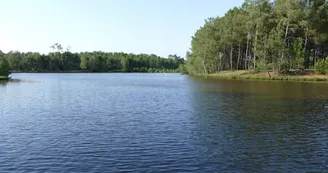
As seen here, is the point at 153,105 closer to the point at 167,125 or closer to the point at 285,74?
the point at 167,125

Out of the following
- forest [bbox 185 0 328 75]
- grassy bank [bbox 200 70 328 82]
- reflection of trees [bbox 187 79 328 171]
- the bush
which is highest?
forest [bbox 185 0 328 75]

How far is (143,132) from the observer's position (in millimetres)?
21719

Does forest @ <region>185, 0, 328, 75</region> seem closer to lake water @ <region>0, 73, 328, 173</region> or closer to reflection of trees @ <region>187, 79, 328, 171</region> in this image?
reflection of trees @ <region>187, 79, 328, 171</region>

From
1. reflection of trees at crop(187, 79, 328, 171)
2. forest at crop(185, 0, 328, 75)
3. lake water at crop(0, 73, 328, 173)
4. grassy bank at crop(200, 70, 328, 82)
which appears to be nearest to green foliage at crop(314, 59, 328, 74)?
forest at crop(185, 0, 328, 75)

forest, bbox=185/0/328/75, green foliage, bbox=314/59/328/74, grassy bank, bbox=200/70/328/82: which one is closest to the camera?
grassy bank, bbox=200/70/328/82

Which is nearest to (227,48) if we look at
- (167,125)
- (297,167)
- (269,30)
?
(269,30)

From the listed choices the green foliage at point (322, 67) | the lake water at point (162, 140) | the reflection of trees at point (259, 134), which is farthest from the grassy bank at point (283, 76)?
the lake water at point (162, 140)

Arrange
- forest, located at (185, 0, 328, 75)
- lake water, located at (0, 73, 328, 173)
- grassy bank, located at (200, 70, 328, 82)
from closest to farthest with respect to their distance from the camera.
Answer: lake water, located at (0, 73, 328, 173) < grassy bank, located at (200, 70, 328, 82) < forest, located at (185, 0, 328, 75)

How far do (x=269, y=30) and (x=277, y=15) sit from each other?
4352 mm

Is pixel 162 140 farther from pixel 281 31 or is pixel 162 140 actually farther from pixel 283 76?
pixel 283 76

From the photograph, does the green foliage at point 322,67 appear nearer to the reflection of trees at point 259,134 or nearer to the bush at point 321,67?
the bush at point 321,67

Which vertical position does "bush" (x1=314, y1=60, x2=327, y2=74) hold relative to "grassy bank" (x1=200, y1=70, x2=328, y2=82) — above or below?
above

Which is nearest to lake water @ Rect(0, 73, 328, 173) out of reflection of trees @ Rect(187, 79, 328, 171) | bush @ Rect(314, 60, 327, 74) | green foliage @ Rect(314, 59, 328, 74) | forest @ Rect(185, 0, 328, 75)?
reflection of trees @ Rect(187, 79, 328, 171)

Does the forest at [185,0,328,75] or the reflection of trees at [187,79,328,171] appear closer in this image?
the reflection of trees at [187,79,328,171]
